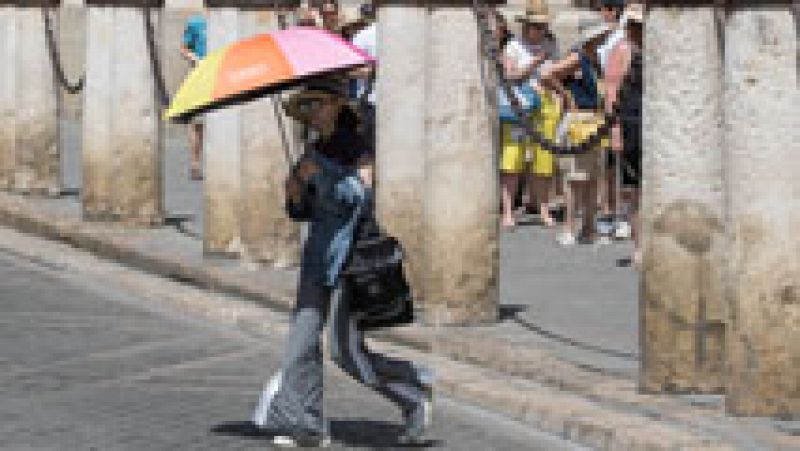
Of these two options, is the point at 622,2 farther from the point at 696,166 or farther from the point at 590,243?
the point at 696,166

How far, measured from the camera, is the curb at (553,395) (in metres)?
13.0

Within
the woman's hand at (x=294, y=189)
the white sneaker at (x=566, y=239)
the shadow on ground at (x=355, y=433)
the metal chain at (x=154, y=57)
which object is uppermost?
the metal chain at (x=154, y=57)

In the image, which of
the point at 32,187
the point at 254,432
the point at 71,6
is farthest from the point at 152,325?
the point at 71,6

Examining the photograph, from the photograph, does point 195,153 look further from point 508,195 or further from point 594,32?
point 594,32

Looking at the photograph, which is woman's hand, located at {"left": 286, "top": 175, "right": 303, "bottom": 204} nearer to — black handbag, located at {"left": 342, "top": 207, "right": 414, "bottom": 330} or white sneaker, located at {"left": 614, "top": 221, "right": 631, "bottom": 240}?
black handbag, located at {"left": 342, "top": 207, "right": 414, "bottom": 330}

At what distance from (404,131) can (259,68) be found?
166 inches

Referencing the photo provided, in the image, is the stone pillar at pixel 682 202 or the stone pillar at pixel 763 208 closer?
the stone pillar at pixel 763 208

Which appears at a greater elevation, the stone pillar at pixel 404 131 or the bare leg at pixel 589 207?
the stone pillar at pixel 404 131

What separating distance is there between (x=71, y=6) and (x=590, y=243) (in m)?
11.7

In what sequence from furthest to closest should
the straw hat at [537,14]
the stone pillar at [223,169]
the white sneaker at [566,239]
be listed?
the straw hat at [537,14]
the white sneaker at [566,239]
the stone pillar at [223,169]

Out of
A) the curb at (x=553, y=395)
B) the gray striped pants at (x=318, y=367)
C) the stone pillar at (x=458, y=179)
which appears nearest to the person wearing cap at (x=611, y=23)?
the curb at (x=553, y=395)

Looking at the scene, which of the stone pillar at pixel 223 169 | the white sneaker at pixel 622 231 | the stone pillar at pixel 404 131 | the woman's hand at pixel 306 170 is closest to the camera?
the woman's hand at pixel 306 170

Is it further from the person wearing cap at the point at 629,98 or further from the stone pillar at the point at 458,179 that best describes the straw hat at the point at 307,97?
the person wearing cap at the point at 629,98

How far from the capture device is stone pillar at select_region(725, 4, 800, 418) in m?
13.0
